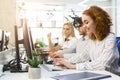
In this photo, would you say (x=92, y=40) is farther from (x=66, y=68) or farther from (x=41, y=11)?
(x=41, y=11)

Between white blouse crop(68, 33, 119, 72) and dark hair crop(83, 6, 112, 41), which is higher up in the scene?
dark hair crop(83, 6, 112, 41)

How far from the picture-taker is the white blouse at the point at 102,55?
181cm

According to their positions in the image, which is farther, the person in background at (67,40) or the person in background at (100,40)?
the person in background at (67,40)

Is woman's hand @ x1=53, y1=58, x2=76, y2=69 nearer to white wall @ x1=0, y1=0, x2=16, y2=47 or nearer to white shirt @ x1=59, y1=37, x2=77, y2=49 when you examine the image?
white shirt @ x1=59, y1=37, x2=77, y2=49

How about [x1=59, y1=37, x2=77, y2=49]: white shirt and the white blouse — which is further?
[x1=59, y1=37, x2=77, y2=49]: white shirt

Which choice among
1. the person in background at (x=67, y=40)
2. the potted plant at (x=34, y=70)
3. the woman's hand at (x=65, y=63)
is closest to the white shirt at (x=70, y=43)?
the person in background at (x=67, y=40)

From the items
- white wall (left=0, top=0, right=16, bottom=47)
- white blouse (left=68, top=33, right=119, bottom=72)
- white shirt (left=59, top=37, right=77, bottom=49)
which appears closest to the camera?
Result: white blouse (left=68, top=33, right=119, bottom=72)

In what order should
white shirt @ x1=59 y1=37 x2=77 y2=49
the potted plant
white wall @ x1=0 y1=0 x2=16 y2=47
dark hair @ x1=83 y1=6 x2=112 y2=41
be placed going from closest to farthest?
the potted plant, dark hair @ x1=83 y1=6 x2=112 y2=41, white shirt @ x1=59 y1=37 x2=77 y2=49, white wall @ x1=0 y1=0 x2=16 y2=47

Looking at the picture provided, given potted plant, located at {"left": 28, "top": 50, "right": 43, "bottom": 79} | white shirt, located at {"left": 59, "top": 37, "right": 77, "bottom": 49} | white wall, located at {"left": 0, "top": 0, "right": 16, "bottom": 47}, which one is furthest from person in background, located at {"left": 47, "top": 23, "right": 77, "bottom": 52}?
potted plant, located at {"left": 28, "top": 50, "right": 43, "bottom": 79}

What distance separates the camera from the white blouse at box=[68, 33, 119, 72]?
1.81 metres

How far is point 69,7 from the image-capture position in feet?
18.0

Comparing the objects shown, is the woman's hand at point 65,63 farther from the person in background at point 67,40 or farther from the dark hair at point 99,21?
the person in background at point 67,40

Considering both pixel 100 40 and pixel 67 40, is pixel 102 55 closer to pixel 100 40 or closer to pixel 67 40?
pixel 100 40

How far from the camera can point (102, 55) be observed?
1885 mm
